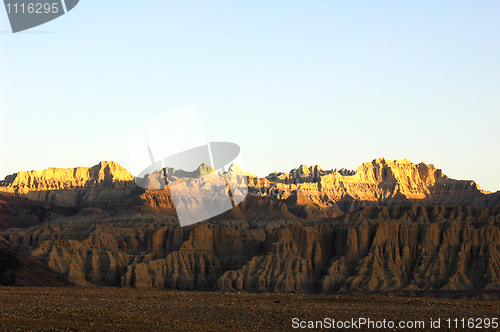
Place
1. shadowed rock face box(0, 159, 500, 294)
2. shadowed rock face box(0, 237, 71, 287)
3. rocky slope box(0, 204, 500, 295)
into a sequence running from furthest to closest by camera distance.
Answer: shadowed rock face box(0, 159, 500, 294)
rocky slope box(0, 204, 500, 295)
shadowed rock face box(0, 237, 71, 287)

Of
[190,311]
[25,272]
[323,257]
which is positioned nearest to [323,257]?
[323,257]

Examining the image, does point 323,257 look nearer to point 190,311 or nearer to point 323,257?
point 323,257

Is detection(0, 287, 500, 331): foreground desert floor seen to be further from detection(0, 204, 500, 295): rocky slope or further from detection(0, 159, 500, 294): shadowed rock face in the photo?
detection(0, 159, 500, 294): shadowed rock face

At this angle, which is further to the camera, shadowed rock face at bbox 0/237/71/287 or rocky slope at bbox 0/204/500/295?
rocky slope at bbox 0/204/500/295

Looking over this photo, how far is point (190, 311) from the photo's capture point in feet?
A: 156

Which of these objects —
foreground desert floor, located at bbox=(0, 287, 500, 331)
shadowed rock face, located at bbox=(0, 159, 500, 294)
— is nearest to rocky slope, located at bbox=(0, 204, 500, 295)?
shadowed rock face, located at bbox=(0, 159, 500, 294)

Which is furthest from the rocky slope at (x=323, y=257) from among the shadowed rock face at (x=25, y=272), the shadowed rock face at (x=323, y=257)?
the shadowed rock face at (x=25, y=272)

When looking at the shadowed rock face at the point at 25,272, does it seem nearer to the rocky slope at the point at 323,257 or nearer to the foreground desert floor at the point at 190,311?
the rocky slope at the point at 323,257

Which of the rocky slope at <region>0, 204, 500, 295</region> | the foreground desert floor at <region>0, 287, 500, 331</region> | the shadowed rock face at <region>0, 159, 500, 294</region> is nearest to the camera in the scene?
the foreground desert floor at <region>0, 287, 500, 331</region>

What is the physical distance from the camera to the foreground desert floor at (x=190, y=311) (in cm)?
4100

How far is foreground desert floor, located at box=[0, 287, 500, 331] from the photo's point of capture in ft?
135

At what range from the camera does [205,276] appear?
12875cm

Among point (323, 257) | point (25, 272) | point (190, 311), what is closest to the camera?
point (190, 311)

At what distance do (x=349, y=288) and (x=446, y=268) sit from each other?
1777cm
